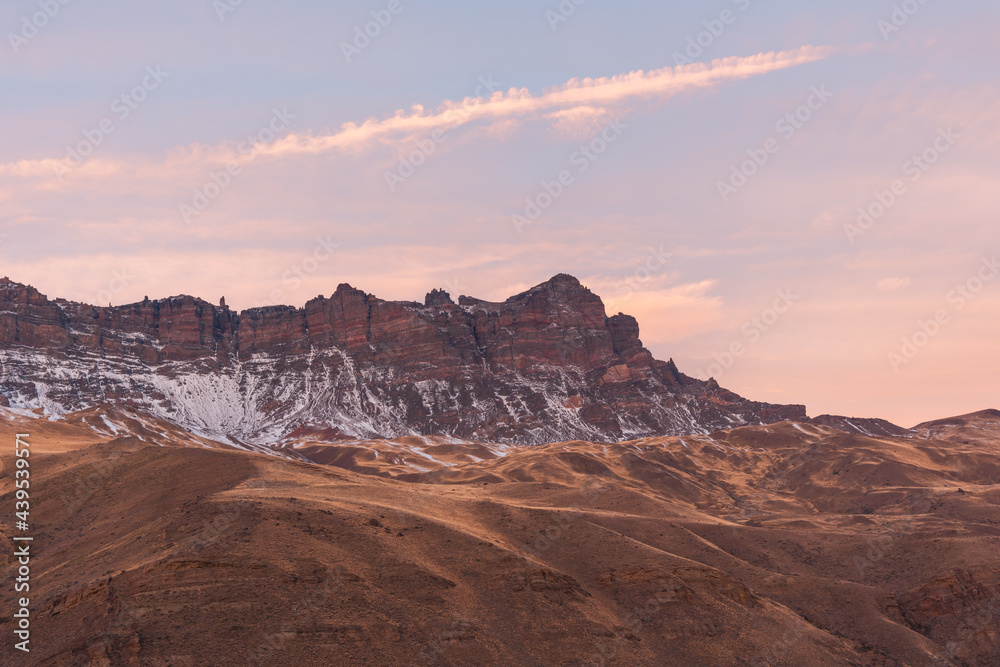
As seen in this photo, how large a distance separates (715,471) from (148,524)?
124 m

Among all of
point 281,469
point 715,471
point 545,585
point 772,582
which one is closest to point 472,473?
point 715,471

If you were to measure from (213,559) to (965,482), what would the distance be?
133741mm

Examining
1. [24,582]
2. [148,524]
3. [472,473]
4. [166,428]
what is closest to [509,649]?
[148,524]

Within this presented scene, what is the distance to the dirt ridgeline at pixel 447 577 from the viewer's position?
4284cm

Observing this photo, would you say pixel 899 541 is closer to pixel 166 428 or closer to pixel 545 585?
pixel 545 585

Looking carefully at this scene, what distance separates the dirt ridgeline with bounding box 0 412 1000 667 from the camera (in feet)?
141

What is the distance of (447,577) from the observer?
51438 mm

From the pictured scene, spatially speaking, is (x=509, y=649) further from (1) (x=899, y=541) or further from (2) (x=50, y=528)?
(1) (x=899, y=541)

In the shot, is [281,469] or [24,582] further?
[281,469]

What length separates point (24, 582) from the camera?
51.6m

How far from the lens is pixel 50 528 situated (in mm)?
62094

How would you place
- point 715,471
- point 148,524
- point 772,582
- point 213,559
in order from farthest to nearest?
point 715,471 < point 772,582 < point 148,524 < point 213,559

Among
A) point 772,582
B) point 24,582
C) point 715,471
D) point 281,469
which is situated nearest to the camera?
point 24,582

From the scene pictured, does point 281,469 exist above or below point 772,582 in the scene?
above
